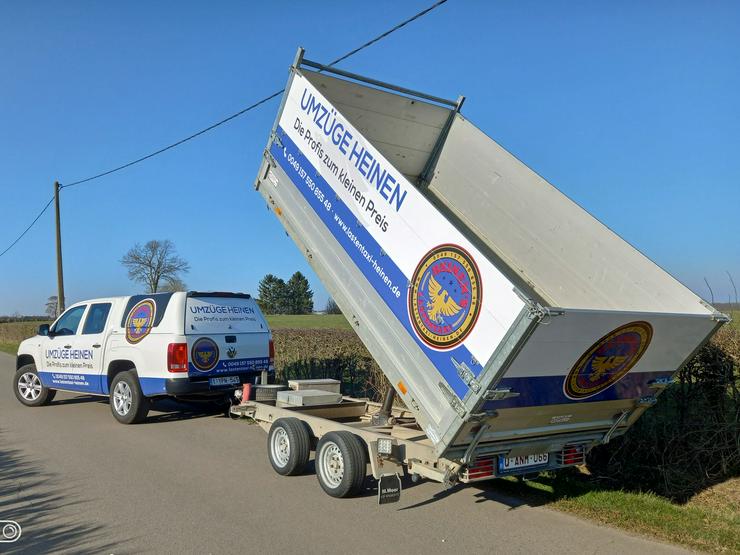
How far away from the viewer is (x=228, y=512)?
5492 millimetres

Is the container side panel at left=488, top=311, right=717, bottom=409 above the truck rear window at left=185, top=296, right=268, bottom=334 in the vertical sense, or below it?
below

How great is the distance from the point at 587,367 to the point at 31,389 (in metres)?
10.8

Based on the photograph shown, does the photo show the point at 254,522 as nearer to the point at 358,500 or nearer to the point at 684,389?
the point at 358,500

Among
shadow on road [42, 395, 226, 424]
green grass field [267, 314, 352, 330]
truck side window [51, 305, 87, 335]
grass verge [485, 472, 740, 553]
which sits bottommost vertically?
grass verge [485, 472, 740, 553]

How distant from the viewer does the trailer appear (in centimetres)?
445

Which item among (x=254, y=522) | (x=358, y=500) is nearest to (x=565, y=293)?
(x=358, y=500)

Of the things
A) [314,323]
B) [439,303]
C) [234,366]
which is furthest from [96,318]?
[314,323]

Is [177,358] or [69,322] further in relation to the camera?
[69,322]

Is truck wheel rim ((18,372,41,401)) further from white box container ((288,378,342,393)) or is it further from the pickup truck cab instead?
white box container ((288,378,342,393))

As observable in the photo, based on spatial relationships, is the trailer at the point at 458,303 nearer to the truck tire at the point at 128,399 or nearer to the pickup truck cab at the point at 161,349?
the pickup truck cab at the point at 161,349

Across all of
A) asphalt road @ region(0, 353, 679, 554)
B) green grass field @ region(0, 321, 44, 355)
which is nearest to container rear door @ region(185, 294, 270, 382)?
asphalt road @ region(0, 353, 679, 554)

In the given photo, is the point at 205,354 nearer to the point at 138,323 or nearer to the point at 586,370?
the point at 138,323

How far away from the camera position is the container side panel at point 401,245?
4.41m

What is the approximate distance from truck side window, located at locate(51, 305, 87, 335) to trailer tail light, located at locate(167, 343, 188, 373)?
2.87 metres
